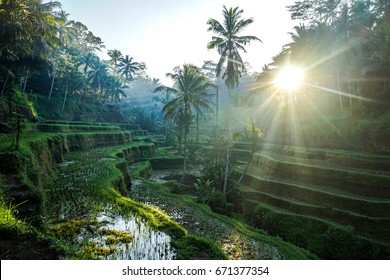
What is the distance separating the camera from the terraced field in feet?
43.8

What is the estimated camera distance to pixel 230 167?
22.8 meters

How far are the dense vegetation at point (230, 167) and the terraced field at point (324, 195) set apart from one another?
7 centimetres

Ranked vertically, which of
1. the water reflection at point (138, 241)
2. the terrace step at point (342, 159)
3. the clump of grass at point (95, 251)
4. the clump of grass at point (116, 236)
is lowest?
the water reflection at point (138, 241)

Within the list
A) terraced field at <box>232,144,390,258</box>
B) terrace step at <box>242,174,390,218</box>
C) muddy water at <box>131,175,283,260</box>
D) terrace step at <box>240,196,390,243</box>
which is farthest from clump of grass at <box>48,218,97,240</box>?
terrace step at <box>242,174,390,218</box>

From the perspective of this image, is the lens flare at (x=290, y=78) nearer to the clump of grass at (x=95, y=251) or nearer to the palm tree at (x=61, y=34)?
the palm tree at (x=61, y=34)

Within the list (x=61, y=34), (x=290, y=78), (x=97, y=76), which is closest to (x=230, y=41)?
(x=290, y=78)

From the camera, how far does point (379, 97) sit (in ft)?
80.1

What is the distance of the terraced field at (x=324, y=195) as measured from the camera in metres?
13.3

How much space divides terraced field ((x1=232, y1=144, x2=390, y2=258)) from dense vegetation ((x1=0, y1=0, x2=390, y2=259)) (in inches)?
2.9

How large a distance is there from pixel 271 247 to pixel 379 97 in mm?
21864

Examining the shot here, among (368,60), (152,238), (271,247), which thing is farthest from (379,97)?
(152,238)

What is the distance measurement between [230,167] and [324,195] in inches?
341

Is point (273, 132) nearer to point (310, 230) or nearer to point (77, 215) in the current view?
point (310, 230)

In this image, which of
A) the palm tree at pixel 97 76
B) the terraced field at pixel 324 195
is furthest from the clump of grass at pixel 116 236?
the palm tree at pixel 97 76
